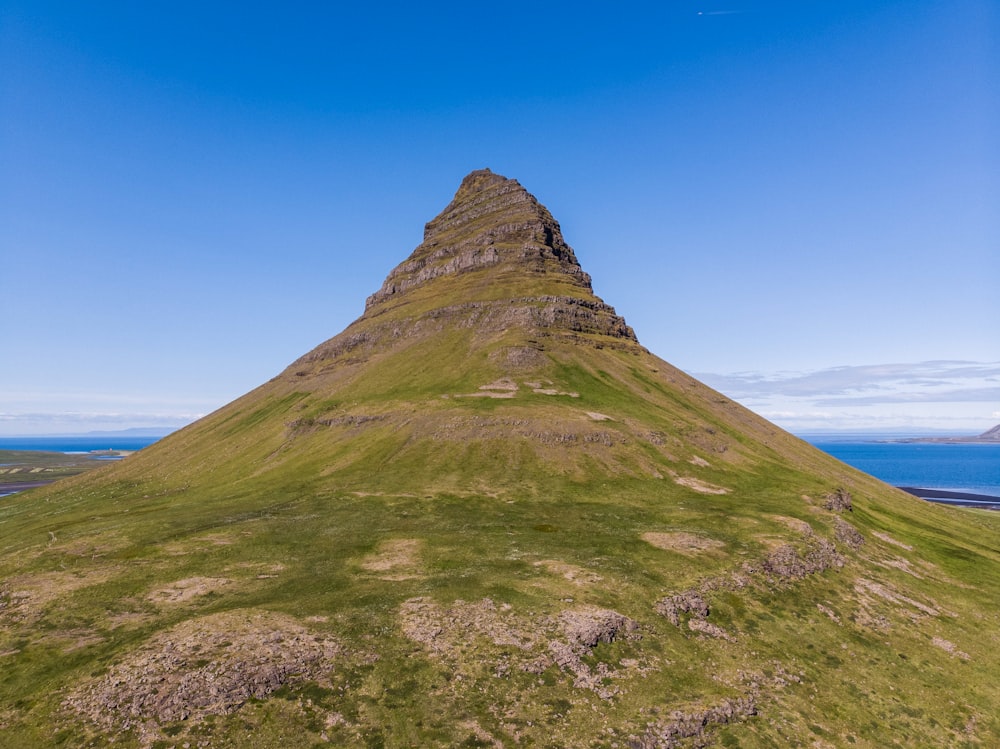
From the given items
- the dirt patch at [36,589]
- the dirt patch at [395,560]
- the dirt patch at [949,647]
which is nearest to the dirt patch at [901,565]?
the dirt patch at [949,647]

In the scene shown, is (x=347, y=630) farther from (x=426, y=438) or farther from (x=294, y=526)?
(x=426, y=438)

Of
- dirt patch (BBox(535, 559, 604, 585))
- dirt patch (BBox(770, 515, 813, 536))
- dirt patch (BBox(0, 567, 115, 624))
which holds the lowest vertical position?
dirt patch (BBox(0, 567, 115, 624))

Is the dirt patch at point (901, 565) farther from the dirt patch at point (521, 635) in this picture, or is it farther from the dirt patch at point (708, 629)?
the dirt patch at point (521, 635)

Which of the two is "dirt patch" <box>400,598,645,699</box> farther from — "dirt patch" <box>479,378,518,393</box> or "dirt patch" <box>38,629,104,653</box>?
"dirt patch" <box>479,378,518,393</box>

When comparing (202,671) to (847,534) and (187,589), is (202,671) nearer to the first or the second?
(187,589)

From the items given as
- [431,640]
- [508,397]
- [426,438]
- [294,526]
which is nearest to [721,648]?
[431,640]

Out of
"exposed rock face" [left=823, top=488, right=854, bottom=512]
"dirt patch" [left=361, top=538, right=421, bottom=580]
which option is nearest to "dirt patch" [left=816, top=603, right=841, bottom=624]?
"exposed rock face" [left=823, top=488, right=854, bottom=512]

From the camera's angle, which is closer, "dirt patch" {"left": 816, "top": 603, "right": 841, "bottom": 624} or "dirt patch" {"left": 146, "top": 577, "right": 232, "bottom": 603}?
"dirt patch" {"left": 146, "top": 577, "right": 232, "bottom": 603}
